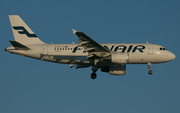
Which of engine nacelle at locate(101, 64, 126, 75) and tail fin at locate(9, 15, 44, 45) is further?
tail fin at locate(9, 15, 44, 45)

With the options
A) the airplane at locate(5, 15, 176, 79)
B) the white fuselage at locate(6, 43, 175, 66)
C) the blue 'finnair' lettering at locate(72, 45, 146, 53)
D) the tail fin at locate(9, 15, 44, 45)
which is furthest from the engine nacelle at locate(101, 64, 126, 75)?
the tail fin at locate(9, 15, 44, 45)

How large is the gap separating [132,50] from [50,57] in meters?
12.6

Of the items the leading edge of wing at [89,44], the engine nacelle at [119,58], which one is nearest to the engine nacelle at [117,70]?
the engine nacelle at [119,58]

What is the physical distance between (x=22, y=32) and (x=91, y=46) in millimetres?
13432

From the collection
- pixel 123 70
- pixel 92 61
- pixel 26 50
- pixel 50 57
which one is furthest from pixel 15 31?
pixel 123 70

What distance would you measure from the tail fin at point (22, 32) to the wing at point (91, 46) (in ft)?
32.0

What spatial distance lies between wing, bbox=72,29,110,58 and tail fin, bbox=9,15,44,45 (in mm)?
9760

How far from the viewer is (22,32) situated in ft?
153

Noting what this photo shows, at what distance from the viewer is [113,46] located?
1709 inches

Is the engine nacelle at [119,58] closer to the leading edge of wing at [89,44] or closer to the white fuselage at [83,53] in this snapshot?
the leading edge of wing at [89,44]

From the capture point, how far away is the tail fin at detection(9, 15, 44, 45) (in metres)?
46.1

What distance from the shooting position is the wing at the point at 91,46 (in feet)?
126

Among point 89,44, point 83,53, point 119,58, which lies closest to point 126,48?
point 119,58

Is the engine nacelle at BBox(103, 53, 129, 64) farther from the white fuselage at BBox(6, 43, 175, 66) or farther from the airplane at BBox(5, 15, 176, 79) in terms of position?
the white fuselage at BBox(6, 43, 175, 66)
